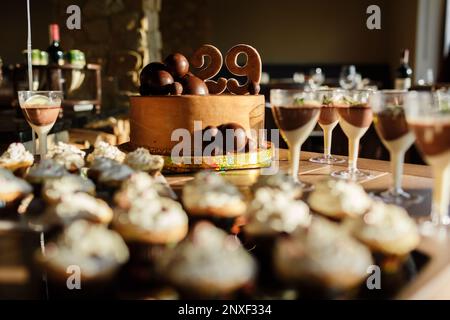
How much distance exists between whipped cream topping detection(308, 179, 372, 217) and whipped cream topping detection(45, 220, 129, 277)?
38 cm

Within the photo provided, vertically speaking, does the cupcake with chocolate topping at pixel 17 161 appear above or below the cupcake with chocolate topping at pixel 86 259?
above

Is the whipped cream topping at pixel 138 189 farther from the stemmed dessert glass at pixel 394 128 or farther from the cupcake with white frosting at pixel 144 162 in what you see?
the stemmed dessert glass at pixel 394 128

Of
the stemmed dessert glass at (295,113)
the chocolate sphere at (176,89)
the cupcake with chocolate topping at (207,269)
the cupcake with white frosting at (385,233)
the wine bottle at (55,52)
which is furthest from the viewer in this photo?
the wine bottle at (55,52)

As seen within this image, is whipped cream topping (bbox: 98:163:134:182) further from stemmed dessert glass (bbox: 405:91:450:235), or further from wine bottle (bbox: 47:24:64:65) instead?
wine bottle (bbox: 47:24:64:65)

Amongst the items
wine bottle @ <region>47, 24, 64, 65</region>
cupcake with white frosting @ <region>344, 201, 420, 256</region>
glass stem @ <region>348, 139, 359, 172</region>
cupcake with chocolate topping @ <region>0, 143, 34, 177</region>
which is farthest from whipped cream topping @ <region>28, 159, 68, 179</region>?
wine bottle @ <region>47, 24, 64, 65</region>

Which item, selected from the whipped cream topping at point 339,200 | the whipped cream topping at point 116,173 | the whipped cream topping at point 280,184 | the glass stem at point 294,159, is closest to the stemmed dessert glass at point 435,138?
the whipped cream topping at point 339,200

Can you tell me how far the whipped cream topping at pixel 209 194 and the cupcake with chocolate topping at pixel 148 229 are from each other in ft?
0.29

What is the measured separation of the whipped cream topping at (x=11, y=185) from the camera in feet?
3.13

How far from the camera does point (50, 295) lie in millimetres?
766

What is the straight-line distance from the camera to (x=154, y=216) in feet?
2.55

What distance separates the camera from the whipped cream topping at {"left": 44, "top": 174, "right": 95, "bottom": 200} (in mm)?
908

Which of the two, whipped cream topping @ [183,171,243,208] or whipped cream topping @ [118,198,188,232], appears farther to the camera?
whipped cream topping @ [183,171,243,208]
